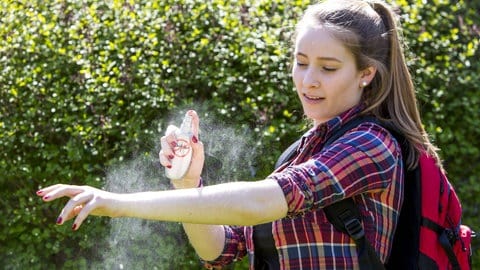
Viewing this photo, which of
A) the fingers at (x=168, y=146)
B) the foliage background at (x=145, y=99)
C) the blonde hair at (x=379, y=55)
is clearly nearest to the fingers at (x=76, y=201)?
the fingers at (x=168, y=146)

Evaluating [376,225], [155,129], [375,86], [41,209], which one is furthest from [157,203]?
[41,209]

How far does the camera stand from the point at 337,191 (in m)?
2.40

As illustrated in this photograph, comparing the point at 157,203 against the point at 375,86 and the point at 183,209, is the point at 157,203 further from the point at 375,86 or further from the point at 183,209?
the point at 375,86

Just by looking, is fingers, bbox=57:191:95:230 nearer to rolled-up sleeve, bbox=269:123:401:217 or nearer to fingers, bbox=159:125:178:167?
rolled-up sleeve, bbox=269:123:401:217

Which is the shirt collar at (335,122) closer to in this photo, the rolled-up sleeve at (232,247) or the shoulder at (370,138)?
the shoulder at (370,138)

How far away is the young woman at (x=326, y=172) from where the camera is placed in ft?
7.46

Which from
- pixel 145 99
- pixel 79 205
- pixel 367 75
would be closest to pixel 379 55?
pixel 367 75

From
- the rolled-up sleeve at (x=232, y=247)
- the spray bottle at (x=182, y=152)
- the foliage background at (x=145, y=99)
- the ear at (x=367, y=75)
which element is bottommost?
the foliage background at (x=145, y=99)

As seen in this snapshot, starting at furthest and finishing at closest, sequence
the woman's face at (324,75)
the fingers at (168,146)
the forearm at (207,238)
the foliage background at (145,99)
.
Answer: the foliage background at (145,99) < the forearm at (207,238) < the fingers at (168,146) < the woman's face at (324,75)

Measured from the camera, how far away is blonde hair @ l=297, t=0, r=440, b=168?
263 centimetres

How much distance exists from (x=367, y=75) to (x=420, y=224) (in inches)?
18.3

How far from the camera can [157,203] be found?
7.36 ft

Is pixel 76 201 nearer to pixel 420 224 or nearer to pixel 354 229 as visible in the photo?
pixel 354 229

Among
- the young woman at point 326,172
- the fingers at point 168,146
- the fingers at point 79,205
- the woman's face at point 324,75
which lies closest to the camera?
the fingers at point 79,205
